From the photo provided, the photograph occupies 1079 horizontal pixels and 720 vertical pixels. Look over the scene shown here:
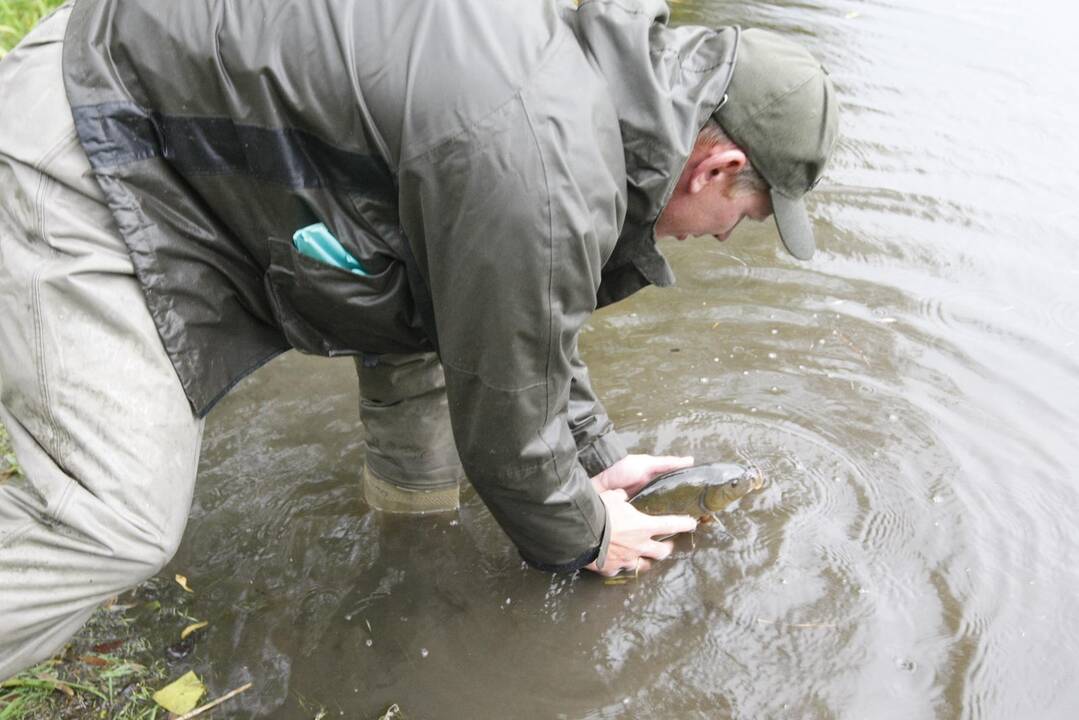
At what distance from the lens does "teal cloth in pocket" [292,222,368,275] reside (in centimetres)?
244

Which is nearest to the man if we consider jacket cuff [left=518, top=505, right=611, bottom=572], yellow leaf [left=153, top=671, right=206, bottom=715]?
jacket cuff [left=518, top=505, right=611, bottom=572]

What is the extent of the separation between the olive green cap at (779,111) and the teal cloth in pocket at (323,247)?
3.43 ft

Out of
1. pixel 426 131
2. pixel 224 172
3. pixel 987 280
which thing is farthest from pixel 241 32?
pixel 987 280

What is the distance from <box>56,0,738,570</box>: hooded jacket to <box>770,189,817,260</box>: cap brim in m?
0.39

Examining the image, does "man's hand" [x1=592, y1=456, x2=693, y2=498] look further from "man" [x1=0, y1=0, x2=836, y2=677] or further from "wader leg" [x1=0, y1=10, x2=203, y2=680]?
"wader leg" [x1=0, y1=10, x2=203, y2=680]

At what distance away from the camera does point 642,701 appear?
3.03m

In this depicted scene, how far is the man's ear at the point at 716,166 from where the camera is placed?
2543 mm

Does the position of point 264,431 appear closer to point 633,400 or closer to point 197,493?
point 197,493

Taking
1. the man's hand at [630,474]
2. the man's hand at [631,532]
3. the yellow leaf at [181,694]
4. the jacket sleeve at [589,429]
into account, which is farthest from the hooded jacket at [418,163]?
the yellow leaf at [181,694]

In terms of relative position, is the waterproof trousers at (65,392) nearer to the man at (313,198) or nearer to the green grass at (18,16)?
the man at (313,198)

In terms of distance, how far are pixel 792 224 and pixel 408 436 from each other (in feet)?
5.29

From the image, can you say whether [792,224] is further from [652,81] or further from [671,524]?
[671,524]

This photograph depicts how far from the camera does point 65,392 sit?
2.22 meters

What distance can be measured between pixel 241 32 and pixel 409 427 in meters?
1.67
